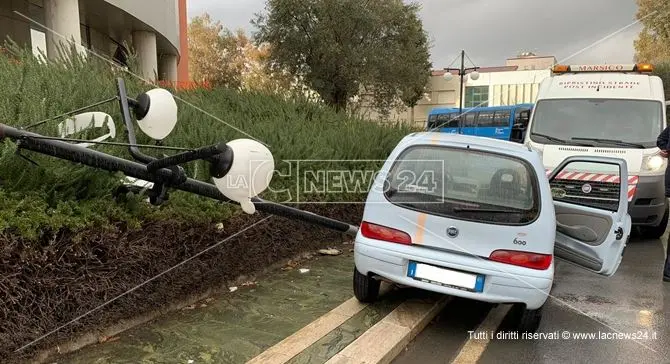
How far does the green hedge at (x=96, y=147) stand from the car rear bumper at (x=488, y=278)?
1590 mm

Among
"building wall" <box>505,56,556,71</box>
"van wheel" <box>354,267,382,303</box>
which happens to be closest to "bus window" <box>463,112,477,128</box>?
"building wall" <box>505,56,556,71</box>

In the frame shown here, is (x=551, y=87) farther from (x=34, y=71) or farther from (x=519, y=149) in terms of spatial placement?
(x=34, y=71)

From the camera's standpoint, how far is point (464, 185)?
4023 millimetres

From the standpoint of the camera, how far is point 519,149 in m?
4.22

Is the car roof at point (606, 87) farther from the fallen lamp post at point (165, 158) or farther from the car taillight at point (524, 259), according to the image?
the fallen lamp post at point (165, 158)

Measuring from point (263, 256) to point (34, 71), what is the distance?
271 centimetres

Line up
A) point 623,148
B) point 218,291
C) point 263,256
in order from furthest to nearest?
point 623,148 → point 263,256 → point 218,291

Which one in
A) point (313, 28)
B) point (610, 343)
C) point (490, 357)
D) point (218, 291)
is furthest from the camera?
point (313, 28)

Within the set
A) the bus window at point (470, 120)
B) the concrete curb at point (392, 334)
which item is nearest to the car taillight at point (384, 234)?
the concrete curb at point (392, 334)

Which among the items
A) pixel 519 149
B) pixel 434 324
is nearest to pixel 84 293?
pixel 434 324

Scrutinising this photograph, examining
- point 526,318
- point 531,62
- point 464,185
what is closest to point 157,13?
point 464,185

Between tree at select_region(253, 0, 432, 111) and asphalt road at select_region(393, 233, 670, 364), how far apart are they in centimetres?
1647

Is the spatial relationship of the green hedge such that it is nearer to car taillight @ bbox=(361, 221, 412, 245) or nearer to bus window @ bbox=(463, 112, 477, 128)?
car taillight @ bbox=(361, 221, 412, 245)

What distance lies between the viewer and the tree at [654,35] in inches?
1234
